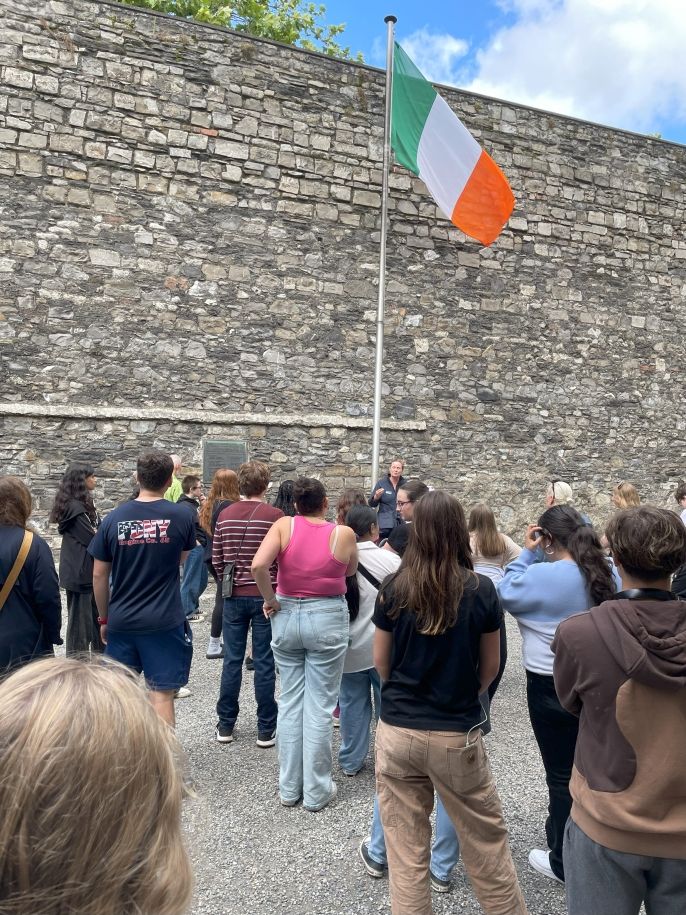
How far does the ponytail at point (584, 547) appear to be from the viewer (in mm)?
2648

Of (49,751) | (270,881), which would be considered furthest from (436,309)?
(49,751)

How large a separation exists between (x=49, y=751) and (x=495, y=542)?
3.02 meters

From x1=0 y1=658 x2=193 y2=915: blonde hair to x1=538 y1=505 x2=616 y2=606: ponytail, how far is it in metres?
2.07

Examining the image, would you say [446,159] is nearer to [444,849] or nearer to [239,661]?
[239,661]

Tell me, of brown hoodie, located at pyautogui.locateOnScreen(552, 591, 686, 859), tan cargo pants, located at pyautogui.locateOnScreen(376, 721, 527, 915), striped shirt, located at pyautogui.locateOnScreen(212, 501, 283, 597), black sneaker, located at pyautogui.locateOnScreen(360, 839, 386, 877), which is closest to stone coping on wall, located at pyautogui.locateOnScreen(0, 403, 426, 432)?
striped shirt, located at pyautogui.locateOnScreen(212, 501, 283, 597)

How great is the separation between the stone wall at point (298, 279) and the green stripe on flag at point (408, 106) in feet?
2.89

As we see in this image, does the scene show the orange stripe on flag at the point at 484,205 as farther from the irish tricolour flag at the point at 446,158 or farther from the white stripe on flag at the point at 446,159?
the white stripe on flag at the point at 446,159

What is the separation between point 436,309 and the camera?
10008mm

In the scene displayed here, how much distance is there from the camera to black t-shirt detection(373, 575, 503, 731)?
234 cm

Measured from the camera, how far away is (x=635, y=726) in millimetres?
1748

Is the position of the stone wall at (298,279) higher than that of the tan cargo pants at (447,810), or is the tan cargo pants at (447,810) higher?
the stone wall at (298,279)

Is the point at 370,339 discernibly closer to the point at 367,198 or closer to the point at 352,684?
the point at 367,198

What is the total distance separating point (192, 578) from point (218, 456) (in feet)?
7.56

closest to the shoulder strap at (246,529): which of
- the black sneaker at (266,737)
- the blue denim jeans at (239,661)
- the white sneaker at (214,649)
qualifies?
the blue denim jeans at (239,661)
